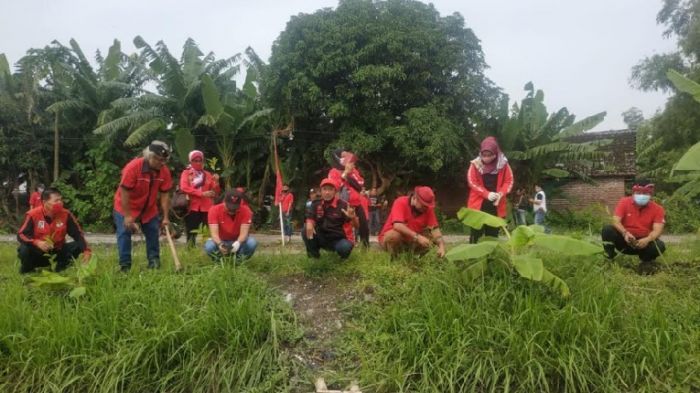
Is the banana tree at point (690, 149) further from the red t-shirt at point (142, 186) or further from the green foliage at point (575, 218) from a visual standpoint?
the green foliage at point (575, 218)

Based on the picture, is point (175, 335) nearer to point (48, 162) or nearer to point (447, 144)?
point (447, 144)

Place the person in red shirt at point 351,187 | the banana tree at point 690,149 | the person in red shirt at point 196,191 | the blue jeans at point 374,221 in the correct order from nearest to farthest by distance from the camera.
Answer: the banana tree at point 690,149 → the person in red shirt at point 351,187 → the person in red shirt at point 196,191 → the blue jeans at point 374,221

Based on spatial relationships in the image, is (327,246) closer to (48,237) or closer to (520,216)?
(48,237)

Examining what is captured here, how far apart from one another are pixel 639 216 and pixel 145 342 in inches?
208

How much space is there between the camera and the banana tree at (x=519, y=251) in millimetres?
3523

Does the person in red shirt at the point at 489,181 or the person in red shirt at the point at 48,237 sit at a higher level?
the person in red shirt at the point at 489,181

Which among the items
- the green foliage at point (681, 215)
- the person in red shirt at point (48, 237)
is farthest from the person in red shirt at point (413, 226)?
the green foliage at point (681, 215)

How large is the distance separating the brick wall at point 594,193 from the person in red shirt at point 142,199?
15.6 metres

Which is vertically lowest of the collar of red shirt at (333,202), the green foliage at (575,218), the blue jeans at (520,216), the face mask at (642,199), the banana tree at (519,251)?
the green foliage at (575,218)

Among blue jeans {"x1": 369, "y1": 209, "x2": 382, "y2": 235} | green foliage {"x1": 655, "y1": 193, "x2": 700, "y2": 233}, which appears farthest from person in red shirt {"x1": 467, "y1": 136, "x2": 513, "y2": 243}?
green foliage {"x1": 655, "y1": 193, "x2": 700, "y2": 233}

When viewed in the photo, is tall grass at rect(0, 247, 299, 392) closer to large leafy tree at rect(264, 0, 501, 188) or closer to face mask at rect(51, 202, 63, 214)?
face mask at rect(51, 202, 63, 214)

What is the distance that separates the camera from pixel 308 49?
544 inches

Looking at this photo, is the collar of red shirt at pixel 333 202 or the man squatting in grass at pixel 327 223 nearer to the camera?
the man squatting in grass at pixel 327 223

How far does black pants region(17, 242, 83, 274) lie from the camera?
5.29m
